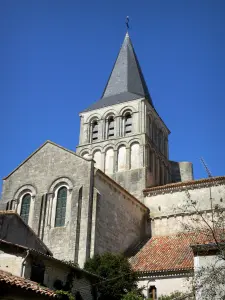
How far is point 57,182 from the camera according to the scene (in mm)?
24484

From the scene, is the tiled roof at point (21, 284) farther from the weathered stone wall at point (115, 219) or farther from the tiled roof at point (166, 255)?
the weathered stone wall at point (115, 219)

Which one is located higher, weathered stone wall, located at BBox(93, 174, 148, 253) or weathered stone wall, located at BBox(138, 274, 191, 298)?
weathered stone wall, located at BBox(93, 174, 148, 253)

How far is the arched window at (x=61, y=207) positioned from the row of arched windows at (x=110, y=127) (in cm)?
1159

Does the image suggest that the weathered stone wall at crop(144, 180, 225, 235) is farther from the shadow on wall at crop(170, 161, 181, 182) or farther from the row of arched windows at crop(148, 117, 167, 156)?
the shadow on wall at crop(170, 161, 181, 182)

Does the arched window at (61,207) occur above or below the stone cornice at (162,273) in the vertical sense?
above

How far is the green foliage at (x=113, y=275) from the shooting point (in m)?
19.0

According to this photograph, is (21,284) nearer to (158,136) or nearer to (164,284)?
(164,284)

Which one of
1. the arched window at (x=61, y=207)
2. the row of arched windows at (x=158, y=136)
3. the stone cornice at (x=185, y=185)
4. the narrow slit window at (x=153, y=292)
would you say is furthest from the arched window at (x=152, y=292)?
the row of arched windows at (x=158, y=136)

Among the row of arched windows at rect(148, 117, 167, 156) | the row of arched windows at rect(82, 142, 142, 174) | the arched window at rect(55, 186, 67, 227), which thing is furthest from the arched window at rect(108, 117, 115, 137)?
the arched window at rect(55, 186, 67, 227)

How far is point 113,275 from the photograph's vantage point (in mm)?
19219

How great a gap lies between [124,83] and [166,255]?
20.5 m

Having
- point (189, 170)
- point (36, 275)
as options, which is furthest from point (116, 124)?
point (36, 275)

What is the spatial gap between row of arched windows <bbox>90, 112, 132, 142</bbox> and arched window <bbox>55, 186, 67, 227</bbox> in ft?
38.0

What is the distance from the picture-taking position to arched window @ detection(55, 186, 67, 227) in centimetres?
2321
